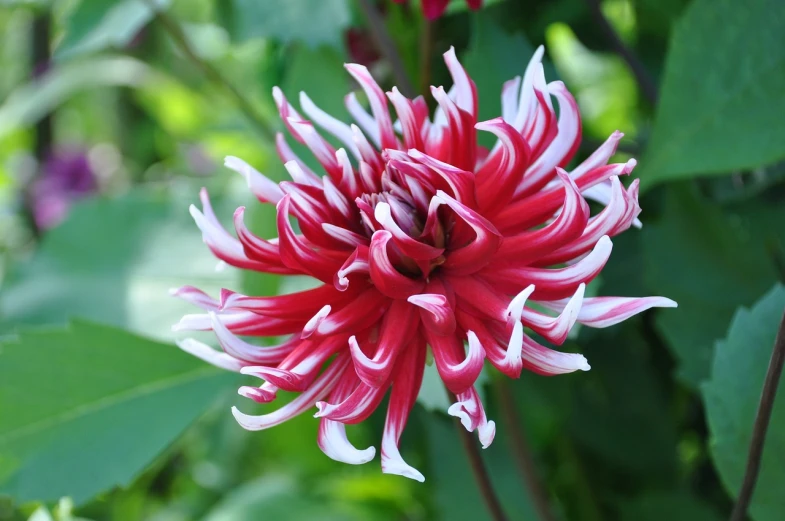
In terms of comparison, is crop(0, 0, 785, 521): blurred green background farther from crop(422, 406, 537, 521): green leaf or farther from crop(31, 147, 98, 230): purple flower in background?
crop(31, 147, 98, 230): purple flower in background

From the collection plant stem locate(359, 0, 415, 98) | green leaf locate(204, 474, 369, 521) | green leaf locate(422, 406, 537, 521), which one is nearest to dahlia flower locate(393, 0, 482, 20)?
Answer: plant stem locate(359, 0, 415, 98)

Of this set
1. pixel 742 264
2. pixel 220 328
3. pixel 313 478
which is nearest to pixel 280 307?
pixel 220 328

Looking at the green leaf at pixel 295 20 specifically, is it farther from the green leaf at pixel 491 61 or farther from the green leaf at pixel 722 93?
the green leaf at pixel 722 93

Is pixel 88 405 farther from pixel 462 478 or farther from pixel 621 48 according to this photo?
pixel 621 48

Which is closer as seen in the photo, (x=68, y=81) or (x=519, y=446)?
(x=519, y=446)

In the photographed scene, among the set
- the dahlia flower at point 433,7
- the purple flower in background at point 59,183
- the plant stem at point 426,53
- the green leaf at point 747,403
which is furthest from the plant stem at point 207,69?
the purple flower in background at point 59,183

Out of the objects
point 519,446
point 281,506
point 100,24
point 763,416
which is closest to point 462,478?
point 519,446
